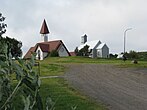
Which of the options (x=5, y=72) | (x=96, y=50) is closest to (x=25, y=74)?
(x=5, y=72)

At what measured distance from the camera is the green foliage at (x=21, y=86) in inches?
53.3

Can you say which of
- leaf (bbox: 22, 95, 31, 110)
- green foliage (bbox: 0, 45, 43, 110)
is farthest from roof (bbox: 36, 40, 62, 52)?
leaf (bbox: 22, 95, 31, 110)

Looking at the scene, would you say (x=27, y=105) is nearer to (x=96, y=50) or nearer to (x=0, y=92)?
(x=0, y=92)

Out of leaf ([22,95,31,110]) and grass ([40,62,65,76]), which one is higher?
leaf ([22,95,31,110])

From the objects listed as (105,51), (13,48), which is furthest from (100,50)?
(13,48)

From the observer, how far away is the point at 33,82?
4.46 feet

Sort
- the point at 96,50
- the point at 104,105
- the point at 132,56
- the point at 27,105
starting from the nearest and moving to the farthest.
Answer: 1. the point at 27,105
2. the point at 104,105
3. the point at 132,56
4. the point at 96,50

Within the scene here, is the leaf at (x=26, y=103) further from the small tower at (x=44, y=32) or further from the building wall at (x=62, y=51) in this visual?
the small tower at (x=44, y=32)

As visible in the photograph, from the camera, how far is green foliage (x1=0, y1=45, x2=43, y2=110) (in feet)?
4.44

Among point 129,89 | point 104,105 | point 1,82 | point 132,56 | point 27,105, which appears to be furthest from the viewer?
point 132,56

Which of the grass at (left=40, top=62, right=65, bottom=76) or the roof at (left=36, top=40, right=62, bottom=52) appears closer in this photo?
the grass at (left=40, top=62, right=65, bottom=76)

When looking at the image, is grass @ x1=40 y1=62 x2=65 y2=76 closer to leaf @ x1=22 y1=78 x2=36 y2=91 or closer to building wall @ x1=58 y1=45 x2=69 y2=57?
leaf @ x1=22 y1=78 x2=36 y2=91

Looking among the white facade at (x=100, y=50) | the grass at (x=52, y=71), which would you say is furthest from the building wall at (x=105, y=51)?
the grass at (x=52, y=71)

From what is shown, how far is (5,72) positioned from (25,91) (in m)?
0.15
